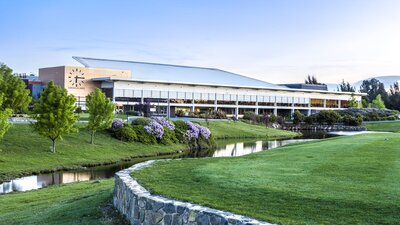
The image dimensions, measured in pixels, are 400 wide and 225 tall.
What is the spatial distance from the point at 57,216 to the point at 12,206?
4.58 metres

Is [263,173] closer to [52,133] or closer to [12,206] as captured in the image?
[12,206]

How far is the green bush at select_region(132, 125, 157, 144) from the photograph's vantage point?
146ft

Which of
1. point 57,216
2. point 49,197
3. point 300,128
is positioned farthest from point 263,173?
point 300,128

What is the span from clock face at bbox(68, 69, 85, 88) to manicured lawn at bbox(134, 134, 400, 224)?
2924 inches

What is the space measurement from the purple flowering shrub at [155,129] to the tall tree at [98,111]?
237 inches

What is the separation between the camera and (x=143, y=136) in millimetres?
44875

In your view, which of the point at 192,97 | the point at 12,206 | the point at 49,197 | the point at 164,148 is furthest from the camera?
the point at 192,97

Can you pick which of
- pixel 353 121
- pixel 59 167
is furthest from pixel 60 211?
pixel 353 121

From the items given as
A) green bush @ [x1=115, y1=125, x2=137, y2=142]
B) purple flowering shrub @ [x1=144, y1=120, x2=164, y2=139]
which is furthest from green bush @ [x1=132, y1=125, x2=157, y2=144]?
green bush @ [x1=115, y1=125, x2=137, y2=142]

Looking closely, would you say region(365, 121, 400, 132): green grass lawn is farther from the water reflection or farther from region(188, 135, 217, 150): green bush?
region(188, 135, 217, 150): green bush

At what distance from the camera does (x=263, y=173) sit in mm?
12992

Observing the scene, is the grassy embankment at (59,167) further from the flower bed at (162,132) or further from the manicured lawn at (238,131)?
the manicured lawn at (238,131)

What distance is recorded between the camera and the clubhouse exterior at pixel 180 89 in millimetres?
88469

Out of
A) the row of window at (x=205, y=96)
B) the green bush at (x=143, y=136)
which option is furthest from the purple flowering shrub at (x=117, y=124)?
the row of window at (x=205, y=96)
